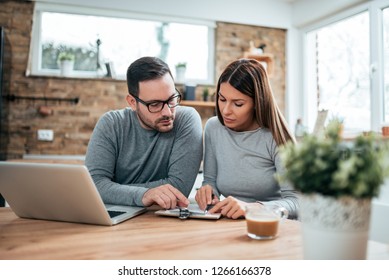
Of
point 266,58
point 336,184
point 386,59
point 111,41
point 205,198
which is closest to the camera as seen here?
point 336,184

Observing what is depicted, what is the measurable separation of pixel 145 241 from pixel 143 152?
0.81 m

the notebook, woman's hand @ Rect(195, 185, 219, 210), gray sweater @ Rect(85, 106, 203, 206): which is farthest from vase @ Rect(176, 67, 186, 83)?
the notebook

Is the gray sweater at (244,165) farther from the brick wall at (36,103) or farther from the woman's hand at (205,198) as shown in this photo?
the brick wall at (36,103)

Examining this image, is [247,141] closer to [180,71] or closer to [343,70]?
[180,71]

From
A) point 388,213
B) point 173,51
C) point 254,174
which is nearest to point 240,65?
point 254,174

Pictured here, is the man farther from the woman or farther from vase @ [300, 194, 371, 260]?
vase @ [300, 194, 371, 260]

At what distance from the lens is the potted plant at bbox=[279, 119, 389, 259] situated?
0.53 metres

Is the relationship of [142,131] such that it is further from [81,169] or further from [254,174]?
[81,169]

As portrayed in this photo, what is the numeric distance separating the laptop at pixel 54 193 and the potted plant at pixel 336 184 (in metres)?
0.54

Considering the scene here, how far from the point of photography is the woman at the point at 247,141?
1509 millimetres

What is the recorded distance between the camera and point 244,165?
157 cm

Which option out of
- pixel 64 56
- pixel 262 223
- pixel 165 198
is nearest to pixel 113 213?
pixel 165 198

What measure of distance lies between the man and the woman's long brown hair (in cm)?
23

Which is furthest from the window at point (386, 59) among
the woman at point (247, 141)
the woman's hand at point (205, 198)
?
the woman's hand at point (205, 198)
